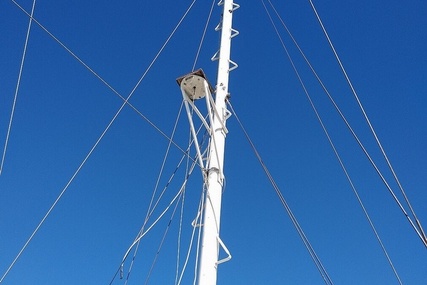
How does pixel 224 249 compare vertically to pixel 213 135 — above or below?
below

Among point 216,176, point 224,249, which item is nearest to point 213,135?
point 216,176

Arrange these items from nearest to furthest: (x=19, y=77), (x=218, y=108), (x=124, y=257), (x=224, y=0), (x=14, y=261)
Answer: (x=19, y=77) → (x=14, y=261) → (x=218, y=108) → (x=124, y=257) → (x=224, y=0)

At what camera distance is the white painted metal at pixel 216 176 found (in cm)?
429

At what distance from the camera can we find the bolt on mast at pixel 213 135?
4.36 metres

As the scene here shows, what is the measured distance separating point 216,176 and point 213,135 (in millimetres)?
565

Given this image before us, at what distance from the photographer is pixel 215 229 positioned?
453 centimetres

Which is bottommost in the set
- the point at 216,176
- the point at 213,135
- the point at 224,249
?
the point at 224,249

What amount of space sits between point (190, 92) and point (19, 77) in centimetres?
213

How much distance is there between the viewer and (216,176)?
4.94 metres

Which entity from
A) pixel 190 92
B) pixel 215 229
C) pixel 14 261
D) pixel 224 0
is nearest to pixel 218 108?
pixel 190 92

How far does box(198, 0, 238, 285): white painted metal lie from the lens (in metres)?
4.29

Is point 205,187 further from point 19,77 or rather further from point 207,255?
point 19,77

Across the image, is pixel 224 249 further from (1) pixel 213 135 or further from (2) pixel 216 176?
(1) pixel 213 135

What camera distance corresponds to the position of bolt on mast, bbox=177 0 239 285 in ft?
14.3
